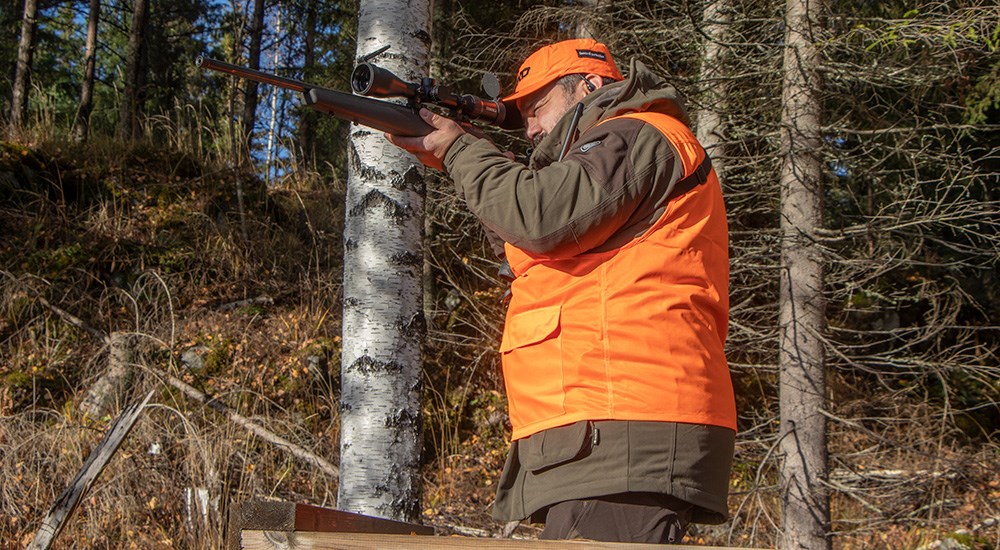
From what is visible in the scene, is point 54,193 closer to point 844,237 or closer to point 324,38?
point 324,38

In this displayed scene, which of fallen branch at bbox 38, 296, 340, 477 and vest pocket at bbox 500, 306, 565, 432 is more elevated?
vest pocket at bbox 500, 306, 565, 432

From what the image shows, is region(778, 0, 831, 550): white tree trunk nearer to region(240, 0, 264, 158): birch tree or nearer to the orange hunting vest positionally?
the orange hunting vest

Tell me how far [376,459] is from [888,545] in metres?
4.31

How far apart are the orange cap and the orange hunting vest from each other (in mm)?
411

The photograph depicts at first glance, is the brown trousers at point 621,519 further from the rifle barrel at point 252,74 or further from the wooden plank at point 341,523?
the rifle barrel at point 252,74

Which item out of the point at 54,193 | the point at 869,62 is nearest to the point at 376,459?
the point at 869,62

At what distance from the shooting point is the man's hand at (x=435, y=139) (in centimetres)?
263

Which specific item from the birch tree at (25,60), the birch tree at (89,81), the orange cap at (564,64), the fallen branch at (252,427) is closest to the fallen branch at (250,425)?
the fallen branch at (252,427)

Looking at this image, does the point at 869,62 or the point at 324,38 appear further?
the point at 324,38

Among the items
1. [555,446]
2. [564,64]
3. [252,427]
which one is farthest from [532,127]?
[252,427]

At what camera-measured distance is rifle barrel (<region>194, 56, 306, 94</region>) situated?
2625 millimetres

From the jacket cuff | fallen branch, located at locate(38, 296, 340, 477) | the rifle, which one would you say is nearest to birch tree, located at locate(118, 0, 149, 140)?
fallen branch, located at locate(38, 296, 340, 477)

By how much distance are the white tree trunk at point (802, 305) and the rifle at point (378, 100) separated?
346 cm

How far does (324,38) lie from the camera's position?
11.8 meters
